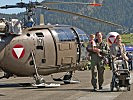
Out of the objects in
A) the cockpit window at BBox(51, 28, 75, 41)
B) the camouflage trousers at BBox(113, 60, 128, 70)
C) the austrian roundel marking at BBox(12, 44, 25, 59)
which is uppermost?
the cockpit window at BBox(51, 28, 75, 41)

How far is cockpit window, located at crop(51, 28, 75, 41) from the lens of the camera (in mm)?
18578

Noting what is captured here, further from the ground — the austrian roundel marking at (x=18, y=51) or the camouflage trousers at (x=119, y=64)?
the austrian roundel marking at (x=18, y=51)

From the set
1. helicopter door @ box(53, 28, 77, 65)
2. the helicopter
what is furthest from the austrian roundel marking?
helicopter door @ box(53, 28, 77, 65)

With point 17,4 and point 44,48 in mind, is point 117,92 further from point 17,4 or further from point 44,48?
point 17,4

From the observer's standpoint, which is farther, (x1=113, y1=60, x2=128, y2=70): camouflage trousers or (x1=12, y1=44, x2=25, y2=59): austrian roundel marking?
(x1=12, y1=44, x2=25, y2=59): austrian roundel marking

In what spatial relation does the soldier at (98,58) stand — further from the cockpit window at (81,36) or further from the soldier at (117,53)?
the cockpit window at (81,36)

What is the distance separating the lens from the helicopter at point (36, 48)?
16828mm

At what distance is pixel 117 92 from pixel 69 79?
5.81m

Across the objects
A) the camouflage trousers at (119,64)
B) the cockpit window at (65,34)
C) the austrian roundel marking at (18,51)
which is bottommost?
the camouflage trousers at (119,64)

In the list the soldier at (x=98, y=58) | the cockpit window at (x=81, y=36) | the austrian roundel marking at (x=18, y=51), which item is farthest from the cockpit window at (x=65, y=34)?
the soldier at (x=98, y=58)

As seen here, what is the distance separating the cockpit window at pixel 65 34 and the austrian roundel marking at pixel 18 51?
79.3 inches

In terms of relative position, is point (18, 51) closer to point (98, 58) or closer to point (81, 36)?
point (98, 58)

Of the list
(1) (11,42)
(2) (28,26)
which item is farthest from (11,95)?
(2) (28,26)

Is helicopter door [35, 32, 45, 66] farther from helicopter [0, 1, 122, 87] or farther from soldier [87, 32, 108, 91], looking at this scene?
soldier [87, 32, 108, 91]
